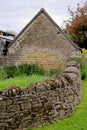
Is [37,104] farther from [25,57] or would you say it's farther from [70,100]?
[25,57]

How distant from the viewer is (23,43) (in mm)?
29812

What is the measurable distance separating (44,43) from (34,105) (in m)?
20.8

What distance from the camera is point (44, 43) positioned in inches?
1169

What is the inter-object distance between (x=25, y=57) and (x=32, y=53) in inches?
29.4

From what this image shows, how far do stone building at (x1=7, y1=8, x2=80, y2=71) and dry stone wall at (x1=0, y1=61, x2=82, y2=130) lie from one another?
18.8 meters

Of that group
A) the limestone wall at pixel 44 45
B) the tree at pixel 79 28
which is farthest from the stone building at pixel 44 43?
the tree at pixel 79 28

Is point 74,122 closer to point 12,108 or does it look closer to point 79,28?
point 12,108

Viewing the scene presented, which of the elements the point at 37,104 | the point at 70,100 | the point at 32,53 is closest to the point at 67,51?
the point at 32,53

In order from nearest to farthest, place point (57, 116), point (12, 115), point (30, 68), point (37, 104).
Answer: point (12, 115) → point (37, 104) → point (57, 116) → point (30, 68)

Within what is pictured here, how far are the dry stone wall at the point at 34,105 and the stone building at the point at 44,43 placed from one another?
61.6 ft

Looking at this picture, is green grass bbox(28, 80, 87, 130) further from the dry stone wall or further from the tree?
the tree

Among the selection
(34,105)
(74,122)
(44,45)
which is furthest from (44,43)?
(34,105)

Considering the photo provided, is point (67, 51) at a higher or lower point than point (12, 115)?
higher

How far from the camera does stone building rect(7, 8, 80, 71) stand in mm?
29469
